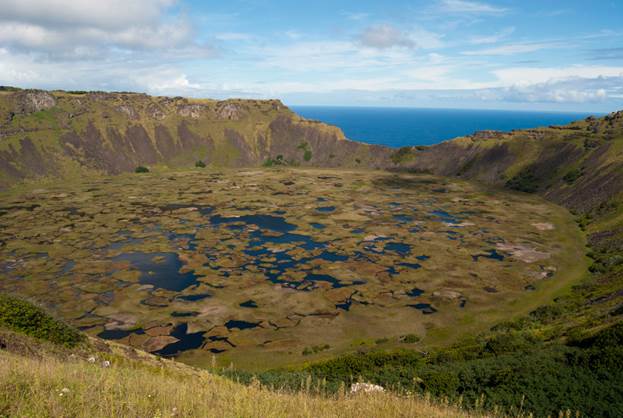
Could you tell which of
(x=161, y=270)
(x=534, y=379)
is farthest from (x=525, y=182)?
(x=534, y=379)

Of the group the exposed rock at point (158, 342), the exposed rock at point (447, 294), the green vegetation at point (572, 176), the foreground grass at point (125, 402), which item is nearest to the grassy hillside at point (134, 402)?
the foreground grass at point (125, 402)

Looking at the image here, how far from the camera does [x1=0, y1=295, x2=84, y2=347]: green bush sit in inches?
1144

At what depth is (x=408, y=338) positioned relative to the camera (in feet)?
173

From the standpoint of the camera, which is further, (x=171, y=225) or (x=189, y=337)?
(x=171, y=225)

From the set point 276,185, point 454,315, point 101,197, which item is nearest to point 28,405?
point 454,315

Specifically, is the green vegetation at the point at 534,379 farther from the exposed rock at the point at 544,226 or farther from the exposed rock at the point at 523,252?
the exposed rock at the point at 544,226

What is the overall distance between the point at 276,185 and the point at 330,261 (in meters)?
88.1

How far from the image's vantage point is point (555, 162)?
151250 mm

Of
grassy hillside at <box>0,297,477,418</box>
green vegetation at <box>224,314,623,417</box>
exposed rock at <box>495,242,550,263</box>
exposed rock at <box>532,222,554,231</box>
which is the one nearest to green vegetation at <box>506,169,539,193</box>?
exposed rock at <box>532,222,554,231</box>

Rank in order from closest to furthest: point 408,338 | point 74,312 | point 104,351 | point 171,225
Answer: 1. point 104,351
2. point 408,338
3. point 74,312
4. point 171,225

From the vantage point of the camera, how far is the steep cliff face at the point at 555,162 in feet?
400

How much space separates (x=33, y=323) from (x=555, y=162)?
168618 millimetres

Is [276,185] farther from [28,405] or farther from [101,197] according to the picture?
[28,405]

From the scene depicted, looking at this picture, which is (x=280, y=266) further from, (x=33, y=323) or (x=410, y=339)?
(x=33, y=323)
